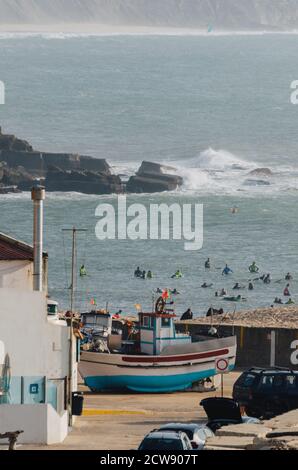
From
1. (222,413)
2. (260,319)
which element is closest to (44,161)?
(260,319)

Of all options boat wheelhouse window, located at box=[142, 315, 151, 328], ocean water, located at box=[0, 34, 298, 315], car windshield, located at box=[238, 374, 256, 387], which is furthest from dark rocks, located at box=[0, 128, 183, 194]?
car windshield, located at box=[238, 374, 256, 387]

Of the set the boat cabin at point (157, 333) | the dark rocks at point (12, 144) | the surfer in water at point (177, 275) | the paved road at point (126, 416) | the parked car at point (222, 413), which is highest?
the dark rocks at point (12, 144)

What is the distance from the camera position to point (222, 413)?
31750 mm

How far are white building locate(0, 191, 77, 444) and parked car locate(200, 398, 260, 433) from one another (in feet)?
6.80

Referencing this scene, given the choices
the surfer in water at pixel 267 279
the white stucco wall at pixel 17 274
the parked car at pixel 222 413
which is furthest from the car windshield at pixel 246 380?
the surfer in water at pixel 267 279

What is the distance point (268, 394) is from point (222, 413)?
1.86m

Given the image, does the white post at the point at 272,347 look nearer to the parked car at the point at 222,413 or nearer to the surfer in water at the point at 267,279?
the parked car at the point at 222,413

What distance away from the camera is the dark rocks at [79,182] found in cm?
10825

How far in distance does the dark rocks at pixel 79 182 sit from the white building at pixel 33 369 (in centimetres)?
7561

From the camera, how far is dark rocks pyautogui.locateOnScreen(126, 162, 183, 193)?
4387 inches

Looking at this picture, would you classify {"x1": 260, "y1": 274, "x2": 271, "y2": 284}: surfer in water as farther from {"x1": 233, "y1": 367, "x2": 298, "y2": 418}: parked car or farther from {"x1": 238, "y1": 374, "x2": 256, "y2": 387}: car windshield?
{"x1": 233, "y1": 367, "x2": 298, "y2": 418}: parked car

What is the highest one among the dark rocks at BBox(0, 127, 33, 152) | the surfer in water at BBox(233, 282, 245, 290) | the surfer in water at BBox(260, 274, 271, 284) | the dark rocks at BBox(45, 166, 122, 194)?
the dark rocks at BBox(0, 127, 33, 152)
